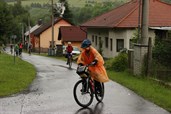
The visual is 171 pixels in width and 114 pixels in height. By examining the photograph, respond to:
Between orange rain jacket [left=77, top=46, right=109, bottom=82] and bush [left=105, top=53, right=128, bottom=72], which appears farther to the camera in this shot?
bush [left=105, top=53, right=128, bottom=72]

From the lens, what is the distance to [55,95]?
1288 centimetres

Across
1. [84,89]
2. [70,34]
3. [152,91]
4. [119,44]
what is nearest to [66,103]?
[84,89]

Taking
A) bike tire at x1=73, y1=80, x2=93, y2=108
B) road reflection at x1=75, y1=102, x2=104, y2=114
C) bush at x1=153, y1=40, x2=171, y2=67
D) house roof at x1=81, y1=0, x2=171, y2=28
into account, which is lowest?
road reflection at x1=75, y1=102, x2=104, y2=114

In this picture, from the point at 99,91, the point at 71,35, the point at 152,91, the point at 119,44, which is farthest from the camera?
the point at 71,35

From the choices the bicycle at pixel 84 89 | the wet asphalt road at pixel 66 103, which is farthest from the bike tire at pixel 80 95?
the wet asphalt road at pixel 66 103

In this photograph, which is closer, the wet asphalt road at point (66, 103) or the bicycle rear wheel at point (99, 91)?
the wet asphalt road at point (66, 103)

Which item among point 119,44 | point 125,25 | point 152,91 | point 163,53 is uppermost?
point 125,25

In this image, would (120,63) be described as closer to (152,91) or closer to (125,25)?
(152,91)

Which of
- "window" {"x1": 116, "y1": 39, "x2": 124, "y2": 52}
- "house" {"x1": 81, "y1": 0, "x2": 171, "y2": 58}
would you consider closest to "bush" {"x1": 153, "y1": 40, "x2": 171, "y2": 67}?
"house" {"x1": 81, "y1": 0, "x2": 171, "y2": 58}

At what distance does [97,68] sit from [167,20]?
31078mm

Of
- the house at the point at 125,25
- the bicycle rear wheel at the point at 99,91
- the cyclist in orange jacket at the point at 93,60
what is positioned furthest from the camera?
the house at the point at 125,25

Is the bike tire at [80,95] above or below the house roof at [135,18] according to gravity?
below

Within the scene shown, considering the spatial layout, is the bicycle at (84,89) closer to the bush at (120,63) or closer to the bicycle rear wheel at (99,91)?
the bicycle rear wheel at (99,91)

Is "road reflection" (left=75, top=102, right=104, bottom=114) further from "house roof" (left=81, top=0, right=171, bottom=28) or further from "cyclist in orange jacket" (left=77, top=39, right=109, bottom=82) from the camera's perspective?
"house roof" (left=81, top=0, right=171, bottom=28)
